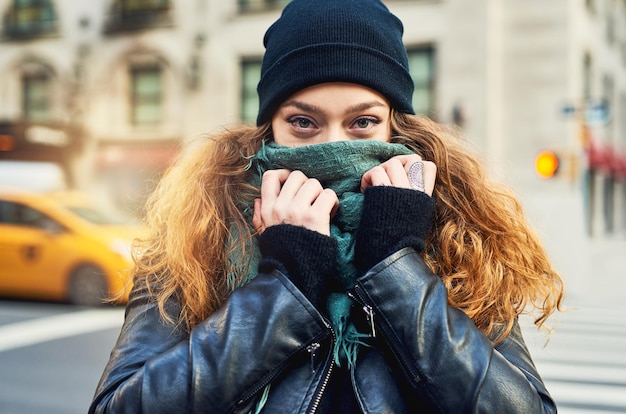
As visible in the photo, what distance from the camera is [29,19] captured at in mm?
21891

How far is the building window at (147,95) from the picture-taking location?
20.7 m

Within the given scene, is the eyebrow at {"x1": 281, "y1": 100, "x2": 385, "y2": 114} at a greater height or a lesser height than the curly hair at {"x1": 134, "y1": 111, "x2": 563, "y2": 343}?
greater

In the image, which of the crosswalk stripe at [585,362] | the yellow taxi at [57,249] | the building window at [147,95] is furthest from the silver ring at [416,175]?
the building window at [147,95]

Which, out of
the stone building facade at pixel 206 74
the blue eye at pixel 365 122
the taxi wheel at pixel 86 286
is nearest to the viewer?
the blue eye at pixel 365 122

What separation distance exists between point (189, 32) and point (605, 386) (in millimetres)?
17045

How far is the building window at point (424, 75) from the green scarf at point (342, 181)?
55.4 feet

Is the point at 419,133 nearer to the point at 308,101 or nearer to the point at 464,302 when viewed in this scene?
the point at 308,101

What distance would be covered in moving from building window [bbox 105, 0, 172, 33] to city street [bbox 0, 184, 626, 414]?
39.8ft

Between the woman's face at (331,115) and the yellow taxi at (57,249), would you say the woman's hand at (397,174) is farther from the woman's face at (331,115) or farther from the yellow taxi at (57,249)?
the yellow taxi at (57,249)

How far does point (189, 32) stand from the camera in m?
20.3

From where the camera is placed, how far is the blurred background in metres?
10.4

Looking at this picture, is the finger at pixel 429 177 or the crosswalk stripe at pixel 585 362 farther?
the crosswalk stripe at pixel 585 362

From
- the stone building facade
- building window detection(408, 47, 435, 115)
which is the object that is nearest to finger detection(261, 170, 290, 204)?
the stone building facade

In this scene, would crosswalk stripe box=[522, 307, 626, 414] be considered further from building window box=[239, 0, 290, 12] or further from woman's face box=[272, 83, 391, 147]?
building window box=[239, 0, 290, 12]
